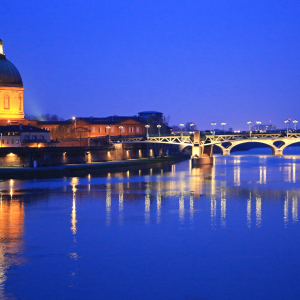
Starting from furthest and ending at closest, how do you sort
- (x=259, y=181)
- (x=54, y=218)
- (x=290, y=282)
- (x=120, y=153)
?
(x=120, y=153)
(x=259, y=181)
(x=54, y=218)
(x=290, y=282)

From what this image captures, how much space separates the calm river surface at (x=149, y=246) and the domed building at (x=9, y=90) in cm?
5294

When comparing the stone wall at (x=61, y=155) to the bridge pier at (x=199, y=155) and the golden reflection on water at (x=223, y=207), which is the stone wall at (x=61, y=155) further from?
the golden reflection on water at (x=223, y=207)

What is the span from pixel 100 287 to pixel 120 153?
2902 inches

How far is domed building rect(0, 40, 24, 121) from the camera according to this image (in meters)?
88.4

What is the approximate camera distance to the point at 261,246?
70.9 ft

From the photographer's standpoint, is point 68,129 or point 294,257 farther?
point 68,129

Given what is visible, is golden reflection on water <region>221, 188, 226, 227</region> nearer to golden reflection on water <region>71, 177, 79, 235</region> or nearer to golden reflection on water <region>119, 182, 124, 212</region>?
golden reflection on water <region>119, 182, 124, 212</region>

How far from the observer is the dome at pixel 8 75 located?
3479 inches

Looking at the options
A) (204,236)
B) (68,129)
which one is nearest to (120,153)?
(68,129)

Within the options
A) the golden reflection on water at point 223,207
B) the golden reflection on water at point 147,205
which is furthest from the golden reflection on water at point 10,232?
the golden reflection on water at point 223,207

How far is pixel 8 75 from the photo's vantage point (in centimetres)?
8906

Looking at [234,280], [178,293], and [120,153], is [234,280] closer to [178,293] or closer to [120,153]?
[178,293]

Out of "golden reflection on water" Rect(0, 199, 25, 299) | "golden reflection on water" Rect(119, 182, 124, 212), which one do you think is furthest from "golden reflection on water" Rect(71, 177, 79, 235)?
"golden reflection on water" Rect(119, 182, 124, 212)

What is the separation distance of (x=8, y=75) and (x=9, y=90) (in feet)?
8.95
